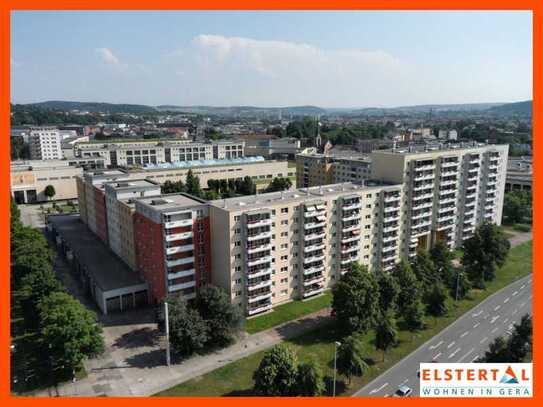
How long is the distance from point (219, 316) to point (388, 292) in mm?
18198

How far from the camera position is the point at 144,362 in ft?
119

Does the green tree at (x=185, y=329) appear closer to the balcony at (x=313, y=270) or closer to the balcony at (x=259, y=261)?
the balcony at (x=259, y=261)

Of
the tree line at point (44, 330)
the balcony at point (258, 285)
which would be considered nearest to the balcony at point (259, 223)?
the balcony at point (258, 285)

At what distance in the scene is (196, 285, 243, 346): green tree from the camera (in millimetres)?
37281

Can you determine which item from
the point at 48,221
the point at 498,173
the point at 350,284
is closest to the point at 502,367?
the point at 350,284

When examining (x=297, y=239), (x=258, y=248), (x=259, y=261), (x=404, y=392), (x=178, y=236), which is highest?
(x=178, y=236)

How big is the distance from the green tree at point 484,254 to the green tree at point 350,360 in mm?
28435

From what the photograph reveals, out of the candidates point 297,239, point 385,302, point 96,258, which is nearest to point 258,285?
point 297,239

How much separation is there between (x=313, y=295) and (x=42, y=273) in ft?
101

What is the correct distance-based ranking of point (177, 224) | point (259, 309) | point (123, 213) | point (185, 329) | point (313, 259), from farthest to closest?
point (123, 213) < point (313, 259) < point (259, 309) < point (177, 224) < point (185, 329)

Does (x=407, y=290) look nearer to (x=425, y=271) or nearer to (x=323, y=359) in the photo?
(x=425, y=271)

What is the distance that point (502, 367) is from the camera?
28938mm

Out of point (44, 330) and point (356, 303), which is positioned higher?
point (44, 330)

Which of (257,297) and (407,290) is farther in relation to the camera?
(407,290)
